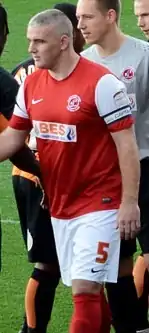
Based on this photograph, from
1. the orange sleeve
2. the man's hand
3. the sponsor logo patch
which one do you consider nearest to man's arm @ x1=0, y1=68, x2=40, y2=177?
the orange sleeve

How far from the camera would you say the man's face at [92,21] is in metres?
6.23

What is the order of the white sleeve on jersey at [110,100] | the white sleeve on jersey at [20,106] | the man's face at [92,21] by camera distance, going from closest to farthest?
the white sleeve on jersey at [110,100], the white sleeve on jersey at [20,106], the man's face at [92,21]

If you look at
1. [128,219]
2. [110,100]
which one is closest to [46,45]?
[110,100]

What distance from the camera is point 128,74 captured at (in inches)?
247

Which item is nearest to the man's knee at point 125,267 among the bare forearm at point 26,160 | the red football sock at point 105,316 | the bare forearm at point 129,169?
the red football sock at point 105,316

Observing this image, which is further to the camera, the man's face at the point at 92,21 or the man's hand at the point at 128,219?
the man's face at the point at 92,21

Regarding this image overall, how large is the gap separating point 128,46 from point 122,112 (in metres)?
0.88

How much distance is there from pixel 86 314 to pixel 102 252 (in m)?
0.32

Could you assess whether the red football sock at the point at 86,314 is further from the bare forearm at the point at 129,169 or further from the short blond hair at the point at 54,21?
the short blond hair at the point at 54,21

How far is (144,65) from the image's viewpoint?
20.7 feet

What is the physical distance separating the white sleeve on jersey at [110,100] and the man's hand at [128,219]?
0.43 meters

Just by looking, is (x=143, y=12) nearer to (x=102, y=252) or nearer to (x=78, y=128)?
(x=78, y=128)

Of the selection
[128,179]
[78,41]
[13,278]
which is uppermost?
[78,41]

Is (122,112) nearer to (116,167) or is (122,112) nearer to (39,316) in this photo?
(116,167)
